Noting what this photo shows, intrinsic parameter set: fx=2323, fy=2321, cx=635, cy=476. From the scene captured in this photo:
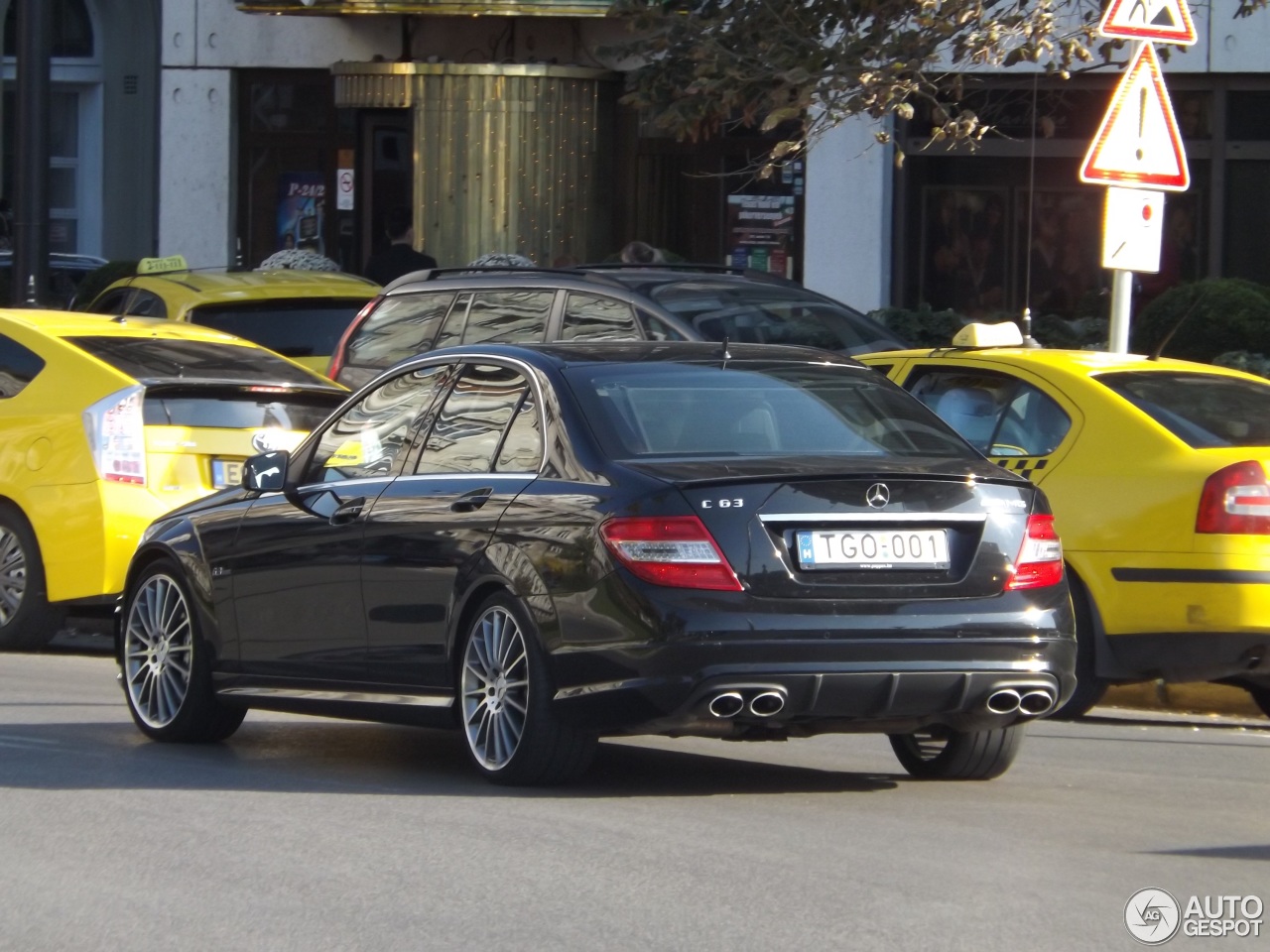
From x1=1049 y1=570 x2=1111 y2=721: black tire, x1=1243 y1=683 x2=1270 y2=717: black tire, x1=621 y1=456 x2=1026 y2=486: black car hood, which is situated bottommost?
x1=1243 y1=683 x2=1270 y2=717: black tire

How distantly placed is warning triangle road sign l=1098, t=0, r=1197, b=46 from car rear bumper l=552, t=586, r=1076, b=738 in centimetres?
412

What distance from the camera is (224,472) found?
1141cm

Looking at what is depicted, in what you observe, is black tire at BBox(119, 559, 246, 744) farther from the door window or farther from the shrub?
the shrub

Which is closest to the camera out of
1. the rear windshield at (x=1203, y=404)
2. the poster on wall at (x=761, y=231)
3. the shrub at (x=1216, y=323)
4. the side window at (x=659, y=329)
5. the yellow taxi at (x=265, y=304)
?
the rear windshield at (x=1203, y=404)

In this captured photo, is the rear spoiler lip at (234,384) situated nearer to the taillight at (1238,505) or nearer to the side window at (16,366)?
the side window at (16,366)

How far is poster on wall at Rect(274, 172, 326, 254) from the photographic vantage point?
24234mm

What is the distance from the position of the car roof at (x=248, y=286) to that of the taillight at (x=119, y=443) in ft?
11.9

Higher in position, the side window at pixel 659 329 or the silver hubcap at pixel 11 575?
the side window at pixel 659 329

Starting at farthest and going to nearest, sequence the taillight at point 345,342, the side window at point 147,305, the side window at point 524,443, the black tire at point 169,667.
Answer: the side window at point 147,305 → the taillight at point 345,342 → the black tire at point 169,667 → the side window at point 524,443

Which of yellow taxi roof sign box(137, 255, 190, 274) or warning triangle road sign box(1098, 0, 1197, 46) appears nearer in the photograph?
warning triangle road sign box(1098, 0, 1197, 46)

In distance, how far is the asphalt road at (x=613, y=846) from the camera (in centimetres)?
552

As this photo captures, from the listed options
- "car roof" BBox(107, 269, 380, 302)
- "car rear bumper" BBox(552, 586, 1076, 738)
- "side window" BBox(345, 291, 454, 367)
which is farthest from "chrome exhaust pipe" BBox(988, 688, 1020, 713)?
"car roof" BBox(107, 269, 380, 302)

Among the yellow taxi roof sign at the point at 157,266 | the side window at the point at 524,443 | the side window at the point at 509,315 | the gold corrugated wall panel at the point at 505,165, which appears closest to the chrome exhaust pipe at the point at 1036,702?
the side window at the point at 524,443

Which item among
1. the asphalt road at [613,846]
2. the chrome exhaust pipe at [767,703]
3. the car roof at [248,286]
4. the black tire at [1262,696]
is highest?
the car roof at [248,286]
